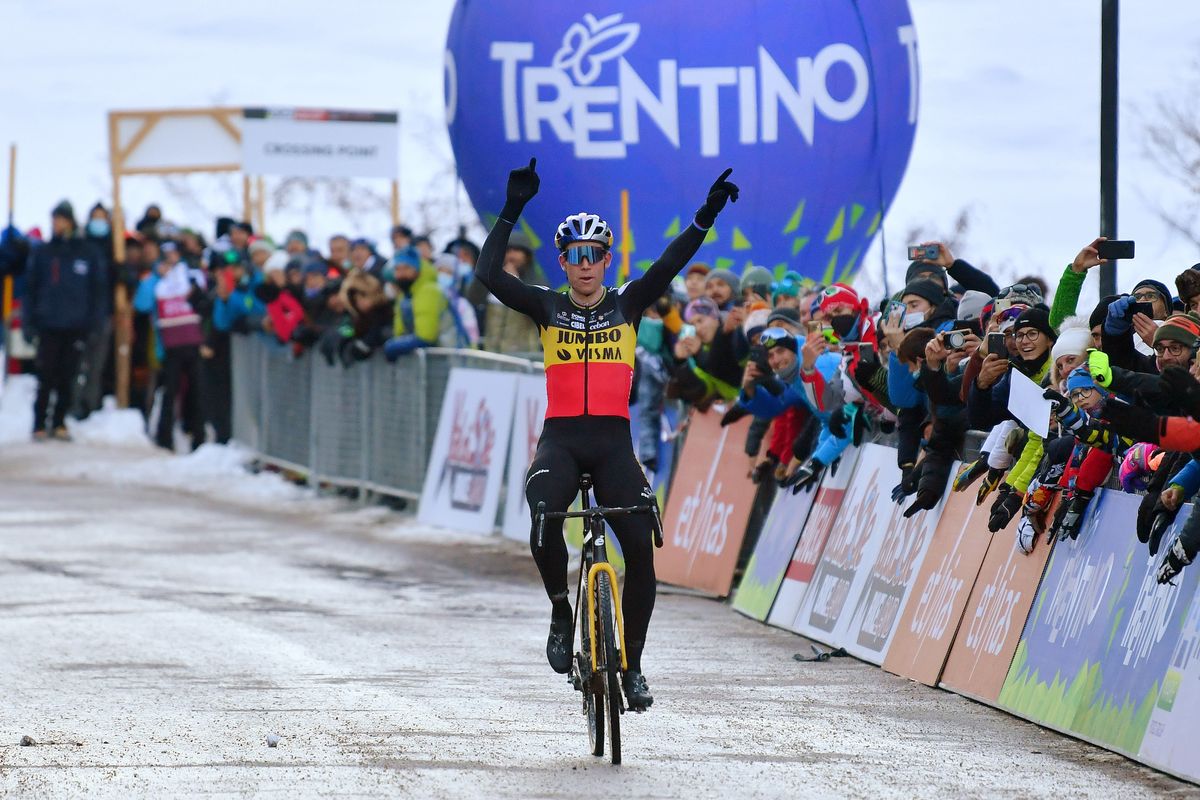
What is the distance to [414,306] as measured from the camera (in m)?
20.6

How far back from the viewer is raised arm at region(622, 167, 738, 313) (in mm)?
9258

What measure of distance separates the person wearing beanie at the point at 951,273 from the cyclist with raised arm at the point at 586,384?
304 cm

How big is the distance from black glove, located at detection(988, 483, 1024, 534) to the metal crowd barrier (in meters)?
8.26

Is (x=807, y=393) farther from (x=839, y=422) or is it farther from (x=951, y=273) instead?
(x=951, y=273)

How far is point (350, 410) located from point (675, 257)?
1320 cm

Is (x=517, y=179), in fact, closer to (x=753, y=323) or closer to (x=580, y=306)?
(x=580, y=306)

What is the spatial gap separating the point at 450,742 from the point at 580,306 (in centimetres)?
194

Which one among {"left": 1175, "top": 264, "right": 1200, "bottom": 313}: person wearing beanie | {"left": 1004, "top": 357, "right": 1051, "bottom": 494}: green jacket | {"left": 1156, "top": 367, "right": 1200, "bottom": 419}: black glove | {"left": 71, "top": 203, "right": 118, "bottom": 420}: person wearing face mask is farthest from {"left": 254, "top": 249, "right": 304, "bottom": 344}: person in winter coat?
{"left": 1156, "top": 367, "right": 1200, "bottom": 419}: black glove

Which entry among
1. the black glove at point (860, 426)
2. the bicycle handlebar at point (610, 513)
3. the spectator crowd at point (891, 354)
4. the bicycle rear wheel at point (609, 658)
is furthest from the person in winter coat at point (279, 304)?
the bicycle rear wheel at point (609, 658)

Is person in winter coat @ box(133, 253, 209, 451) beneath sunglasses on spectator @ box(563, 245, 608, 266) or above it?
beneath

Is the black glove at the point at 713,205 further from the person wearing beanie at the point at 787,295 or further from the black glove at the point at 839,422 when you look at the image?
the person wearing beanie at the point at 787,295

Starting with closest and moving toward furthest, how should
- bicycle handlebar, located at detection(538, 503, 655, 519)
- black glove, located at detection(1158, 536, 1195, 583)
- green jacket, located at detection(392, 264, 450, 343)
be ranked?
black glove, located at detection(1158, 536, 1195, 583)
bicycle handlebar, located at detection(538, 503, 655, 519)
green jacket, located at detection(392, 264, 450, 343)

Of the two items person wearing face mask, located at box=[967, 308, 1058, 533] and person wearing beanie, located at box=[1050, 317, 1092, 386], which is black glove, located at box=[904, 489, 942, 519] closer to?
person wearing face mask, located at box=[967, 308, 1058, 533]

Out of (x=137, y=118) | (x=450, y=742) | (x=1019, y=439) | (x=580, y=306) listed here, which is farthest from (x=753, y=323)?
(x=137, y=118)
